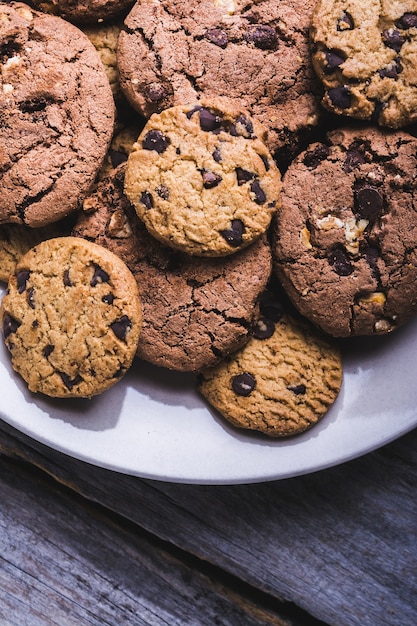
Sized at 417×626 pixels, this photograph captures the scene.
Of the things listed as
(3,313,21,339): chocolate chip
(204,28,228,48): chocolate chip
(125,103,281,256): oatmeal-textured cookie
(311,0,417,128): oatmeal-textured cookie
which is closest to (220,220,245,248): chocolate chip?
(125,103,281,256): oatmeal-textured cookie

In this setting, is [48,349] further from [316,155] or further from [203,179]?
[316,155]

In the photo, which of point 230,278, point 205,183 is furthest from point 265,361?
point 205,183

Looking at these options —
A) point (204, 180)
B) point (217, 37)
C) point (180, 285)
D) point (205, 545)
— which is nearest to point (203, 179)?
point (204, 180)

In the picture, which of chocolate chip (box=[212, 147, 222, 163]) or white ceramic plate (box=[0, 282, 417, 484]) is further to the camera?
white ceramic plate (box=[0, 282, 417, 484])

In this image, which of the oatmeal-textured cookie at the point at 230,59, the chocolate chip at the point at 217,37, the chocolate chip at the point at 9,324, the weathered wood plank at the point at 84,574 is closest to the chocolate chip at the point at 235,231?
the oatmeal-textured cookie at the point at 230,59

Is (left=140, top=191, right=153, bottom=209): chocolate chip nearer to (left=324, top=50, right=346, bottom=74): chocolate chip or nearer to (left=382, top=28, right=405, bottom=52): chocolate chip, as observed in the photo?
(left=324, top=50, right=346, bottom=74): chocolate chip

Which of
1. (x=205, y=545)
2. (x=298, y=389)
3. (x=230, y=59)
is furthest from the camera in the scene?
(x=205, y=545)

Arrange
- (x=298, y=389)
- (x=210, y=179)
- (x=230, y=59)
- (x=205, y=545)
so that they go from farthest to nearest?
(x=205, y=545) → (x=298, y=389) → (x=230, y=59) → (x=210, y=179)
